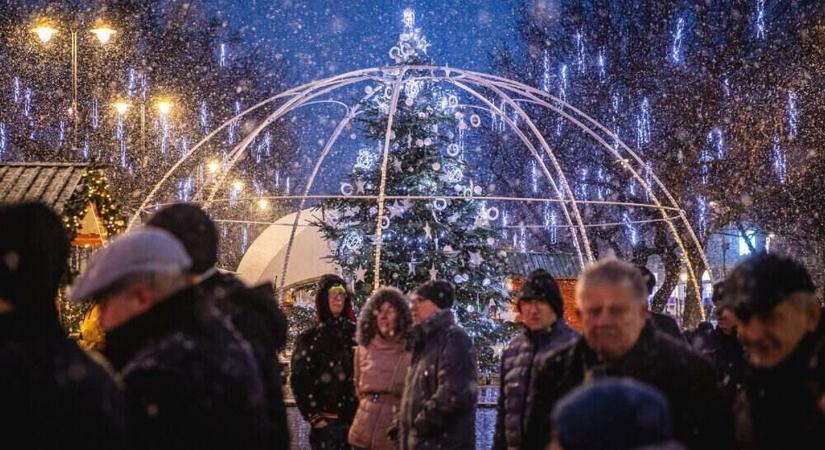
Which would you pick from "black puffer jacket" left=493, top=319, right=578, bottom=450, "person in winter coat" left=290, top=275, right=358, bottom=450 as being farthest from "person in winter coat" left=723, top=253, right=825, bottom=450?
"person in winter coat" left=290, top=275, right=358, bottom=450

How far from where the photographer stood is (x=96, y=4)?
1443 inches

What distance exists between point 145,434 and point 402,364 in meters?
5.69

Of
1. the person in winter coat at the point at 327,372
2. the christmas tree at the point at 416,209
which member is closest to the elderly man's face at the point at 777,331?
the person in winter coat at the point at 327,372

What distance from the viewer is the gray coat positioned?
8.45 metres

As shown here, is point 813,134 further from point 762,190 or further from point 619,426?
point 619,426

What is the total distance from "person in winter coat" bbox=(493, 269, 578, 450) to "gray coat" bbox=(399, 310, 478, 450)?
37cm

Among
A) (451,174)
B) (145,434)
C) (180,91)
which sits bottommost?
(145,434)

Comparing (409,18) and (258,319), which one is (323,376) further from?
(409,18)

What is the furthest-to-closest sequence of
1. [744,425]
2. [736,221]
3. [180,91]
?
[180,91] → [736,221] → [744,425]

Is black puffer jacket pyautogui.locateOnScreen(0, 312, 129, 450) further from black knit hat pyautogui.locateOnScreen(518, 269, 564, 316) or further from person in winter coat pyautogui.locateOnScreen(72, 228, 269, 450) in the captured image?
black knit hat pyautogui.locateOnScreen(518, 269, 564, 316)

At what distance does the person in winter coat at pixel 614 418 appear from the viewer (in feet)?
8.30

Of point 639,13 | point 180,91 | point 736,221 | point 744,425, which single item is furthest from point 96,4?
point 744,425

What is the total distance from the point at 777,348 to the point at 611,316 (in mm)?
574

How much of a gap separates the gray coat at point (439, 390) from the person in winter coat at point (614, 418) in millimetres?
5827
